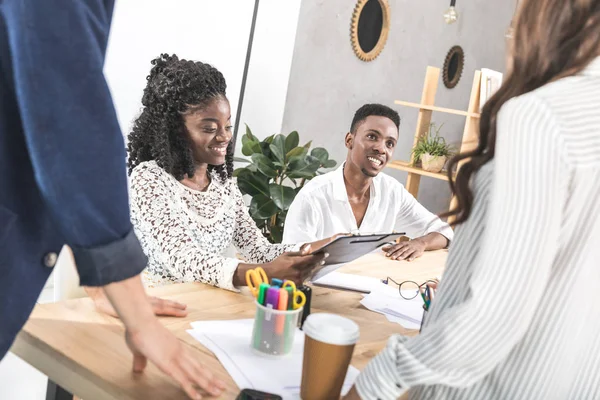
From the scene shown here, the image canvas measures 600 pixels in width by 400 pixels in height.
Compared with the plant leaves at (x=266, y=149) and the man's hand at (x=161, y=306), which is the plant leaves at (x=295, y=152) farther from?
the man's hand at (x=161, y=306)

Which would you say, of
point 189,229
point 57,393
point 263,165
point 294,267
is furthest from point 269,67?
point 57,393

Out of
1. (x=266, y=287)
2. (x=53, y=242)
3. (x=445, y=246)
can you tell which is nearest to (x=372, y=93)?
(x=445, y=246)

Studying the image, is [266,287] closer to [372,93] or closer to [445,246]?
[445,246]

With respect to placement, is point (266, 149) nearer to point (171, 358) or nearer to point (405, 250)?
point (405, 250)

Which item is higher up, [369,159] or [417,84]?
[417,84]

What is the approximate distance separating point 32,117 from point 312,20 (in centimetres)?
374

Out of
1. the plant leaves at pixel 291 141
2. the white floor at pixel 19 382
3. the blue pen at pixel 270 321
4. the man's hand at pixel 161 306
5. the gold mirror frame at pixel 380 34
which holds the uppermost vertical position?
the gold mirror frame at pixel 380 34

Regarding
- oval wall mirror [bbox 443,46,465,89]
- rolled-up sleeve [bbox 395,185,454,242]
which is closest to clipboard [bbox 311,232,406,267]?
rolled-up sleeve [bbox 395,185,454,242]

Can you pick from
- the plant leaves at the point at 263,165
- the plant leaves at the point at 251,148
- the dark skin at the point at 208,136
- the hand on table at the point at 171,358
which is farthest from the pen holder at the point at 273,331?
the plant leaves at the point at 251,148

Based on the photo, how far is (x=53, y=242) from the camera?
36.9 inches

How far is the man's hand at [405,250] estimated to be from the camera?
97.8 inches

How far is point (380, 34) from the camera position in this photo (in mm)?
5004

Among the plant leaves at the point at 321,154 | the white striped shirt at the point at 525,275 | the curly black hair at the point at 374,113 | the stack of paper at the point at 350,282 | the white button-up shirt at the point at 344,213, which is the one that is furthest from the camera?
the plant leaves at the point at 321,154

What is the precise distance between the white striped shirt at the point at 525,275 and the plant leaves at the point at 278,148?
2.86 meters
